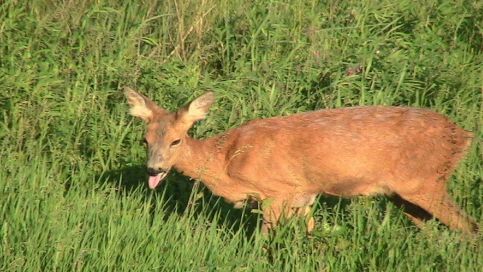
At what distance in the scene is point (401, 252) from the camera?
747 cm

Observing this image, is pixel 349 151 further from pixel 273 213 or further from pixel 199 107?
pixel 199 107

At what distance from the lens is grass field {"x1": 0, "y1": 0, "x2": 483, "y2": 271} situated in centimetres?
750

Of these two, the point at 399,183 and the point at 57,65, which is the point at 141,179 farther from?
the point at 399,183

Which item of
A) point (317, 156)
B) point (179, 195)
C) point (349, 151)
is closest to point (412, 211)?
point (349, 151)

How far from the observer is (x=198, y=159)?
8.91 meters

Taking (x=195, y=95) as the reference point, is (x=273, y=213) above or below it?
below

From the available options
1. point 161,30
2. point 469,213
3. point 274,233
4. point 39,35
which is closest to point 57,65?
Answer: point 39,35

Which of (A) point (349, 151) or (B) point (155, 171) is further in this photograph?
(A) point (349, 151)

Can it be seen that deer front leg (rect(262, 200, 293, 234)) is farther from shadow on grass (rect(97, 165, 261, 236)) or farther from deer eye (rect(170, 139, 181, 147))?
deer eye (rect(170, 139, 181, 147))

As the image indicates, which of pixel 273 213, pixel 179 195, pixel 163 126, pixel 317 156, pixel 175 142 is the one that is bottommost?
pixel 179 195

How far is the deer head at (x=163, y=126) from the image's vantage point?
863cm

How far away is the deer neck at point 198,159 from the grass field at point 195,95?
0.22m

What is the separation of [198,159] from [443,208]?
1871 millimetres

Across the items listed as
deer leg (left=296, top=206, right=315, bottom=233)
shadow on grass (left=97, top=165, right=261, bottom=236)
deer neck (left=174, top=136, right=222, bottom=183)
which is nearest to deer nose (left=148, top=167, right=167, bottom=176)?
shadow on grass (left=97, top=165, right=261, bottom=236)
